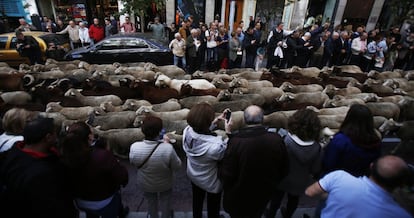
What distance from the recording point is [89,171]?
2.44m

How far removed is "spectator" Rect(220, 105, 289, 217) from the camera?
8.47 feet

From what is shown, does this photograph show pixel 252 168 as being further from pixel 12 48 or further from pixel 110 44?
pixel 12 48

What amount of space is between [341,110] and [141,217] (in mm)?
4916

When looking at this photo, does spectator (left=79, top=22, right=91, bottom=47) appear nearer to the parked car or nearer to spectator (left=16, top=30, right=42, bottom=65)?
the parked car

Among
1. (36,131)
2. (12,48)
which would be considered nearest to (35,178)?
(36,131)

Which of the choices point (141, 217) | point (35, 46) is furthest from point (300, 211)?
point (35, 46)

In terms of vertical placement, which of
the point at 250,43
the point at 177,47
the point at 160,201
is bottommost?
the point at 160,201

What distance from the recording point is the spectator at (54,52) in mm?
10102

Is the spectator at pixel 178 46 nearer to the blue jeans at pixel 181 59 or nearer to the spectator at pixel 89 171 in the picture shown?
the blue jeans at pixel 181 59

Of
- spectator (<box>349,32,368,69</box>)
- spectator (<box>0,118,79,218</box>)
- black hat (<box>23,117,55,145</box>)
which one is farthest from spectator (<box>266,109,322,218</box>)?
spectator (<box>349,32,368,69</box>)

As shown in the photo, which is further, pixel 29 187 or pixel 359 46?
pixel 359 46

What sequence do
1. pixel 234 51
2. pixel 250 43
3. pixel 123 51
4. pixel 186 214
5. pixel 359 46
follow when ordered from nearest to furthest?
pixel 186 214, pixel 123 51, pixel 234 51, pixel 250 43, pixel 359 46

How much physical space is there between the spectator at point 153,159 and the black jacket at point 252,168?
2.28ft

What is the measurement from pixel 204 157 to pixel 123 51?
8.10 meters
